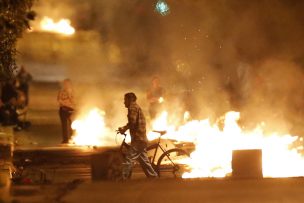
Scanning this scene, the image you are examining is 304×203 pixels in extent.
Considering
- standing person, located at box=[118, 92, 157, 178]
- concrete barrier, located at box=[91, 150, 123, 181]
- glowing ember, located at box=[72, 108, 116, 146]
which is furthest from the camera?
glowing ember, located at box=[72, 108, 116, 146]

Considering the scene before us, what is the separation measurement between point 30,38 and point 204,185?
19646 millimetres

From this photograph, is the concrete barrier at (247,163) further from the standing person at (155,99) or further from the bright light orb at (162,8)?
the bright light orb at (162,8)

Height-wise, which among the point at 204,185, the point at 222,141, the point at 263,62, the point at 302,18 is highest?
the point at 302,18

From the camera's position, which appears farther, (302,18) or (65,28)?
(65,28)

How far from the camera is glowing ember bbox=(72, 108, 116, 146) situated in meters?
18.4

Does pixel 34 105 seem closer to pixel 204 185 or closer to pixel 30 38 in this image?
pixel 30 38

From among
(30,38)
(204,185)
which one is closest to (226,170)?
(204,185)

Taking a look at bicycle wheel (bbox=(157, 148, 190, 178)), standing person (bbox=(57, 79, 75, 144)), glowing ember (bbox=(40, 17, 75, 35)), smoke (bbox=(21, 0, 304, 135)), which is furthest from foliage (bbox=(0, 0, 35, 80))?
glowing ember (bbox=(40, 17, 75, 35))

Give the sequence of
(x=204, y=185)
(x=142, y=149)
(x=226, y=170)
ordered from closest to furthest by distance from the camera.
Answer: (x=204, y=185)
(x=142, y=149)
(x=226, y=170)

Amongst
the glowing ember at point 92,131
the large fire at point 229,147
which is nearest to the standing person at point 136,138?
the large fire at point 229,147

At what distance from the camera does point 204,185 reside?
9.88 metres

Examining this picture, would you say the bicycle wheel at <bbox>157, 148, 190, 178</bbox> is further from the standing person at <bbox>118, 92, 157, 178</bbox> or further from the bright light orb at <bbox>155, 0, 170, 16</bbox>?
the bright light orb at <bbox>155, 0, 170, 16</bbox>

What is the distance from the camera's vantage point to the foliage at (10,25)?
891cm

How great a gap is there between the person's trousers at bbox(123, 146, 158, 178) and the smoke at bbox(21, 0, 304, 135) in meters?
6.35
